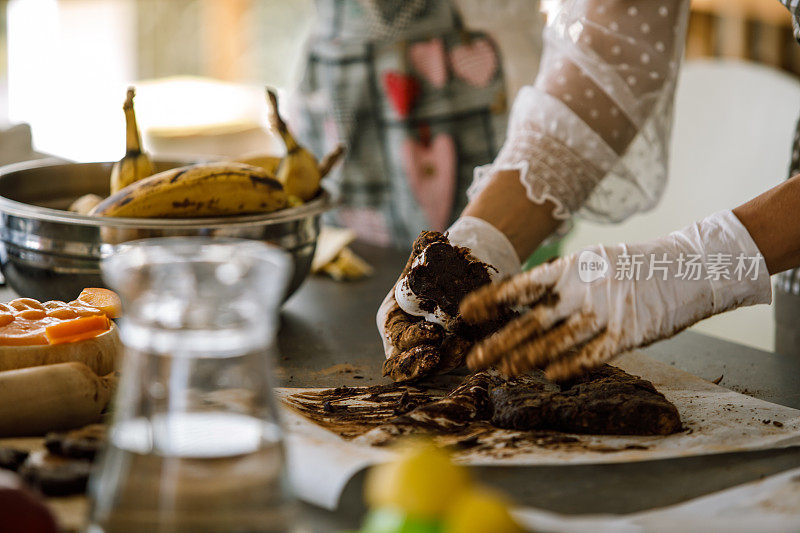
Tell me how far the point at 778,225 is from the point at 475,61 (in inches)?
49.9

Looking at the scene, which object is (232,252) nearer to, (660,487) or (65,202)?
(660,487)

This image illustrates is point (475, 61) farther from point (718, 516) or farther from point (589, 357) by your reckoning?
point (718, 516)

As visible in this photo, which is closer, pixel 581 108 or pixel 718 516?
pixel 718 516

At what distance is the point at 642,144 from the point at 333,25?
1.07 m

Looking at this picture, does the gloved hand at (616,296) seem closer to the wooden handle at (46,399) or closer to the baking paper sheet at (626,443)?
the baking paper sheet at (626,443)

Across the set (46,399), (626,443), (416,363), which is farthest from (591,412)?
(46,399)

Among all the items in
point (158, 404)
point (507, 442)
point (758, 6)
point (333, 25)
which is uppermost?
point (758, 6)

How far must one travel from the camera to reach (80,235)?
4.49 ft

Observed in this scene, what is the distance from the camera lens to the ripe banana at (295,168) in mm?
1613

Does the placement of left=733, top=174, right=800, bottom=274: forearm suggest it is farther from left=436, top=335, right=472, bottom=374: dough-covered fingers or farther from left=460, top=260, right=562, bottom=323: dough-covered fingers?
left=436, top=335, right=472, bottom=374: dough-covered fingers

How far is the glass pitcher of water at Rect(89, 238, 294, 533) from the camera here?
68cm

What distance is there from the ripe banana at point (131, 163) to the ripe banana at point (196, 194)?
9cm

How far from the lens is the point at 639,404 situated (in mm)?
1122

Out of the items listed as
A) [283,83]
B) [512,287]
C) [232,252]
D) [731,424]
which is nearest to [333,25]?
[512,287]
